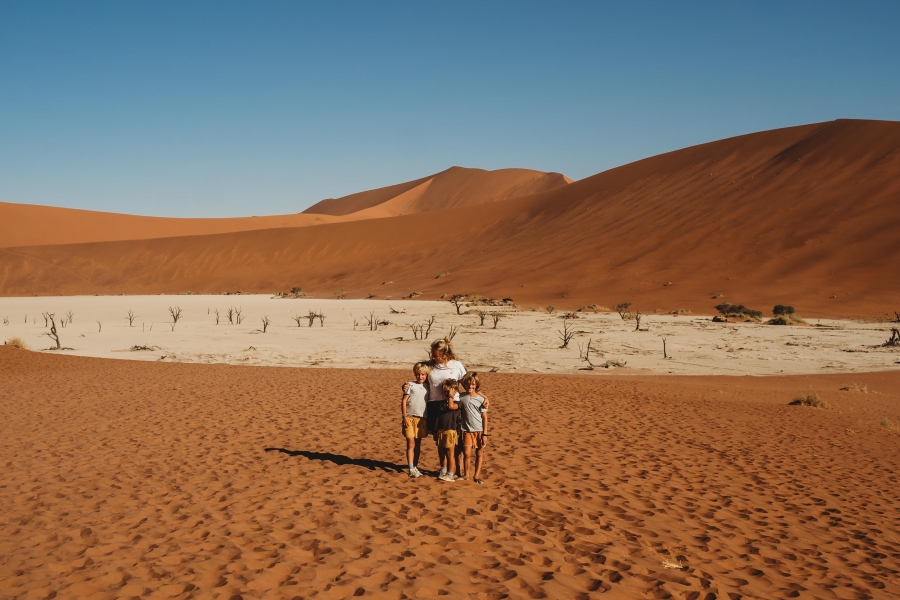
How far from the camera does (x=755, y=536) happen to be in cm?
571

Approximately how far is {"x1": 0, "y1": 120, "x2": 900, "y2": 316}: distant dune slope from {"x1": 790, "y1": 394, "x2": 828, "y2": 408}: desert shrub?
64.4 feet

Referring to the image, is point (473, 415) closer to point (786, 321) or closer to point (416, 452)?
point (416, 452)

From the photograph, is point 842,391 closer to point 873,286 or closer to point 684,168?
point 873,286

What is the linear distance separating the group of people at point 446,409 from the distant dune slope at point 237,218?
327 feet

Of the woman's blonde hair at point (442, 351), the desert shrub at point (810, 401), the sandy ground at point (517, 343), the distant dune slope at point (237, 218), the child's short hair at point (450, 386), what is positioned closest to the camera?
the child's short hair at point (450, 386)

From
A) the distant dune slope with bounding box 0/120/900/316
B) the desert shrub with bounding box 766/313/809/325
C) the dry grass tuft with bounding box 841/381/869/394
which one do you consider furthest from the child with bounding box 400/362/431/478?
the distant dune slope with bounding box 0/120/900/316

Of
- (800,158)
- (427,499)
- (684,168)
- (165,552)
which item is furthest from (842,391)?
(684,168)

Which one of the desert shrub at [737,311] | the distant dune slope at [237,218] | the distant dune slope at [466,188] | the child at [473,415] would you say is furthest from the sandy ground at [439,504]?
the distant dune slope at [466,188]

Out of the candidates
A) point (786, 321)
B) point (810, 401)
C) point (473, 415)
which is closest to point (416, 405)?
point (473, 415)

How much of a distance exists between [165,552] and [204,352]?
1709 cm

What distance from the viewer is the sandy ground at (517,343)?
1889 cm

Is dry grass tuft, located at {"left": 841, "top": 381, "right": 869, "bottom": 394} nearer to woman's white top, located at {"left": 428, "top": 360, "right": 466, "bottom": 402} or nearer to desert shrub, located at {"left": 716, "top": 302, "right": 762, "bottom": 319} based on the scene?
woman's white top, located at {"left": 428, "top": 360, "right": 466, "bottom": 402}

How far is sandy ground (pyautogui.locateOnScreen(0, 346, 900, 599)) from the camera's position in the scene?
469 centimetres

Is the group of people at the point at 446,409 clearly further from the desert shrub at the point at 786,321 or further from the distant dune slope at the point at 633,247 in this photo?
the distant dune slope at the point at 633,247
